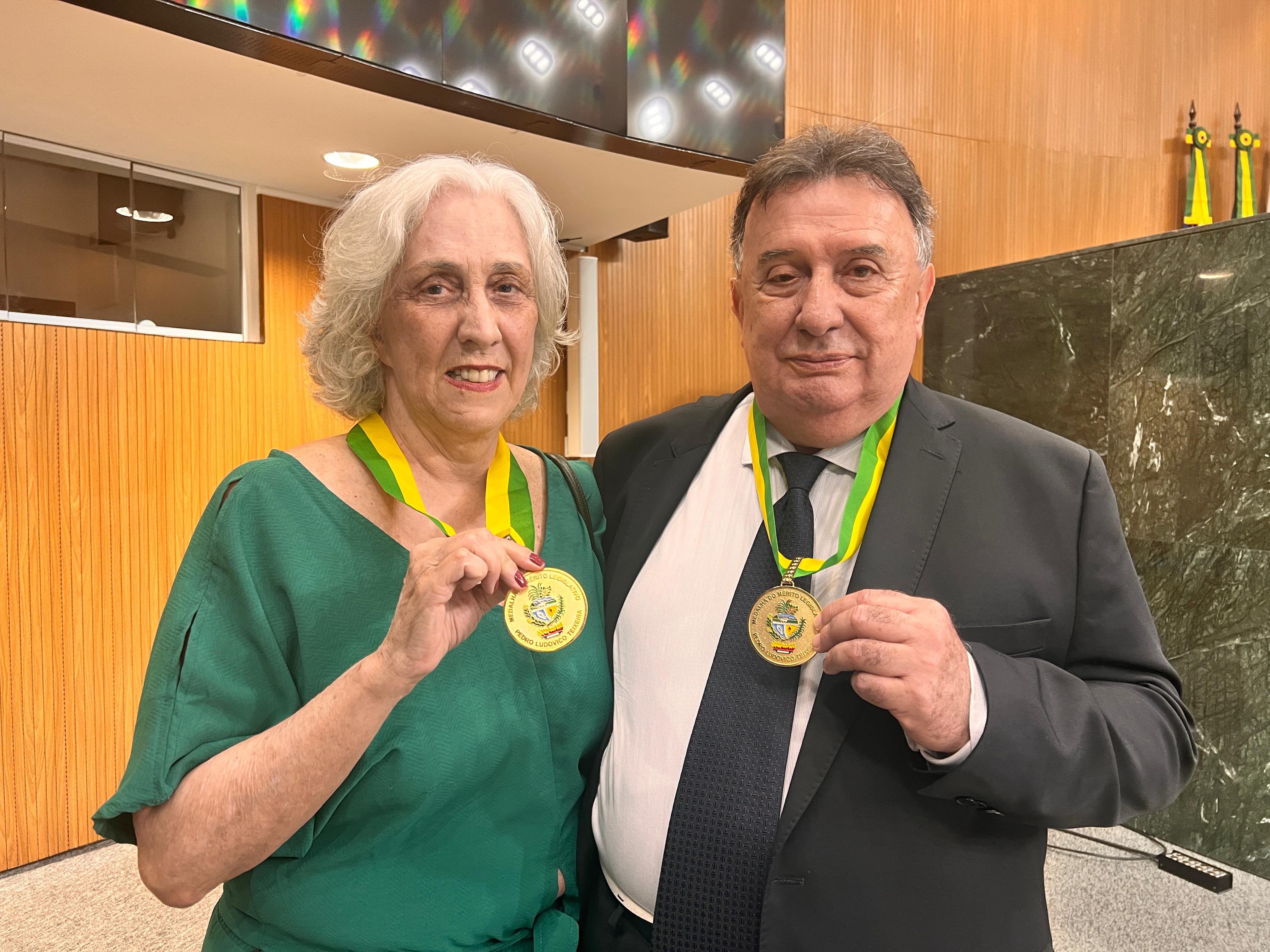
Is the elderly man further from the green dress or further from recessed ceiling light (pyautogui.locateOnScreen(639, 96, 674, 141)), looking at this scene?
recessed ceiling light (pyautogui.locateOnScreen(639, 96, 674, 141))

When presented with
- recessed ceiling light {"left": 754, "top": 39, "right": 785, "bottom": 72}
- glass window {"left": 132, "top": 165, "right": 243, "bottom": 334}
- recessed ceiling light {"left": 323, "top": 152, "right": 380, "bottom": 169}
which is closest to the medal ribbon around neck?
recessed ceiling light {"left": 323, "top": 152, "right": 380, "bottom": 169}

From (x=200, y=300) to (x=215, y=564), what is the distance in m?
3.37

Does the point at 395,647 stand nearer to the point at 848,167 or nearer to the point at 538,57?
the point at 848,167

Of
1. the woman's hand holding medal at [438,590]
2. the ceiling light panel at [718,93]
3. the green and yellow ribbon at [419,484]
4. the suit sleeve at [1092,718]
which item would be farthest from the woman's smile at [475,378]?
the ceiling light panel at [718,93]

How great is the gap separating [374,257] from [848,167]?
921mm

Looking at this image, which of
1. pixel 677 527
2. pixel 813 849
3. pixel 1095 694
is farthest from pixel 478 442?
pixel 1095 694

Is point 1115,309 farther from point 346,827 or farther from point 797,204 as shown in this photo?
point 346,827

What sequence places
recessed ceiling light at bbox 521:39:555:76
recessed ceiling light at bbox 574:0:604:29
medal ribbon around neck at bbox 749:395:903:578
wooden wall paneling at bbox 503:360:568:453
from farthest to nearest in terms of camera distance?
1. wooden wall paneling at bbox 503:360:568:453
2. recessed ceiling light at bbox 574:0:604:29
3. recessed ceiling light at bbox 521:39:555:76
4. medal ribbon around neck at bbox 749:395:903:578

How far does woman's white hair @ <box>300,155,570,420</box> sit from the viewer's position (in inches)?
64.1

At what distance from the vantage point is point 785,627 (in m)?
1.51

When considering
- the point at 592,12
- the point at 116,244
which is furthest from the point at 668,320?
the point at 116,244

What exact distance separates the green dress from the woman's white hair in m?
0.27

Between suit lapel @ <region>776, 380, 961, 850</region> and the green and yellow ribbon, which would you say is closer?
suit lapel @ <region>776, 380, 961, 850</region>

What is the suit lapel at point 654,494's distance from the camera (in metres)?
1.81
